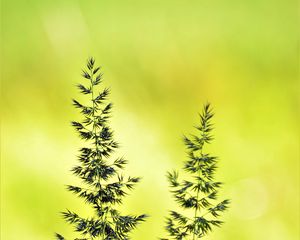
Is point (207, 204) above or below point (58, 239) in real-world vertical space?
above

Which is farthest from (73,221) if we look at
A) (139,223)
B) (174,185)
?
(174,185)

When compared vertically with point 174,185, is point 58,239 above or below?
below

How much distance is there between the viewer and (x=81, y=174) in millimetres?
12703

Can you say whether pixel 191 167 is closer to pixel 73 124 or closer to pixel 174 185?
pixel 174 185

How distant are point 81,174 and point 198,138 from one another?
8.07 feet

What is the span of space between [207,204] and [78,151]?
2.83 metres

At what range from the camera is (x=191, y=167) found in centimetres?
1277

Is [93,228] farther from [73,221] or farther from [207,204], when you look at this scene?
[207,204]

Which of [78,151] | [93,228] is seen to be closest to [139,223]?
[93,228]

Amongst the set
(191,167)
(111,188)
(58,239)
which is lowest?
(58,239)

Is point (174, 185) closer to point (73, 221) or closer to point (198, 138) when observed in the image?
point (198, 138)

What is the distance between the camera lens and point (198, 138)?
41.5 feet

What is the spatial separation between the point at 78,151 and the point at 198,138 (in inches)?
95.6

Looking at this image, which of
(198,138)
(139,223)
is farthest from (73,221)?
(198,138)
